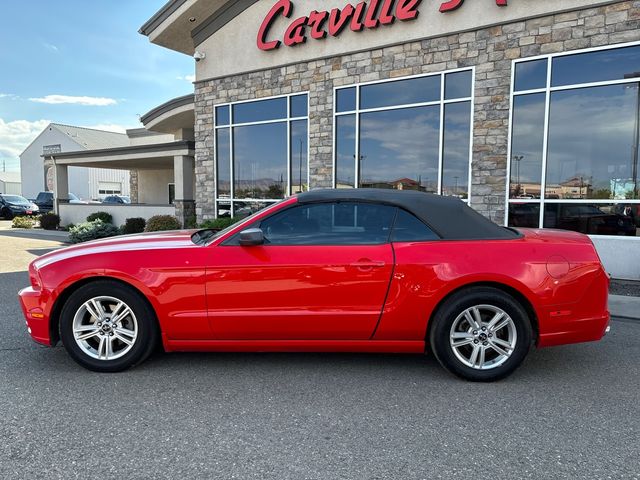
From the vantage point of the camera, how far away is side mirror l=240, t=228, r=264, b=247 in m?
3.76

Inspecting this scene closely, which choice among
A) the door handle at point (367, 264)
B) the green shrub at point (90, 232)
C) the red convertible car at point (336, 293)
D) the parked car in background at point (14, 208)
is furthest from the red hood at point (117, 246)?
the parked car in background at point (14, 208)

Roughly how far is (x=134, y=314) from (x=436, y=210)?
2.69 metres

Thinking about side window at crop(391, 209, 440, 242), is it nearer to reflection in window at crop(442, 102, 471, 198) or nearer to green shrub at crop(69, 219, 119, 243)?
reflection in window at crop(442, 102, 471, 198)

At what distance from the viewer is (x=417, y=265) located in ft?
12.2

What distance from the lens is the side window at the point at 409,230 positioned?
12.6ft

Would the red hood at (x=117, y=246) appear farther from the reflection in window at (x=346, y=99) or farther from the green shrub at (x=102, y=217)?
the green shrub at (x=102, y=217)

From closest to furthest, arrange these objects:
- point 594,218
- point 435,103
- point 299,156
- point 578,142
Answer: point 594,218 < point 578,142 < point 435,103 < point 299,156

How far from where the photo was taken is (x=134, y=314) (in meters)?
3.82

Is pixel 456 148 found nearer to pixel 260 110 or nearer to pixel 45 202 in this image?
pixel 260 110

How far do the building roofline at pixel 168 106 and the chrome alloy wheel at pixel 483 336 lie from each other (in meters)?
14.2

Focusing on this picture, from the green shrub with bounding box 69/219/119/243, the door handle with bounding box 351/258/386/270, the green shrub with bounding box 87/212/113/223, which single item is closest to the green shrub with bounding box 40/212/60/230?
the green shrub with bounding box 87/212/113/223

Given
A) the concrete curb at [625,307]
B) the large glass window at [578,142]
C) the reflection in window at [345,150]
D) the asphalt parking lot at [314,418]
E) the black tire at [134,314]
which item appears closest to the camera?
→ the asphalt parking lot at [314,418]

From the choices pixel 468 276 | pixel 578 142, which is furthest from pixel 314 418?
pixel 578 142

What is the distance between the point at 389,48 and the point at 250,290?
7.94 meters
